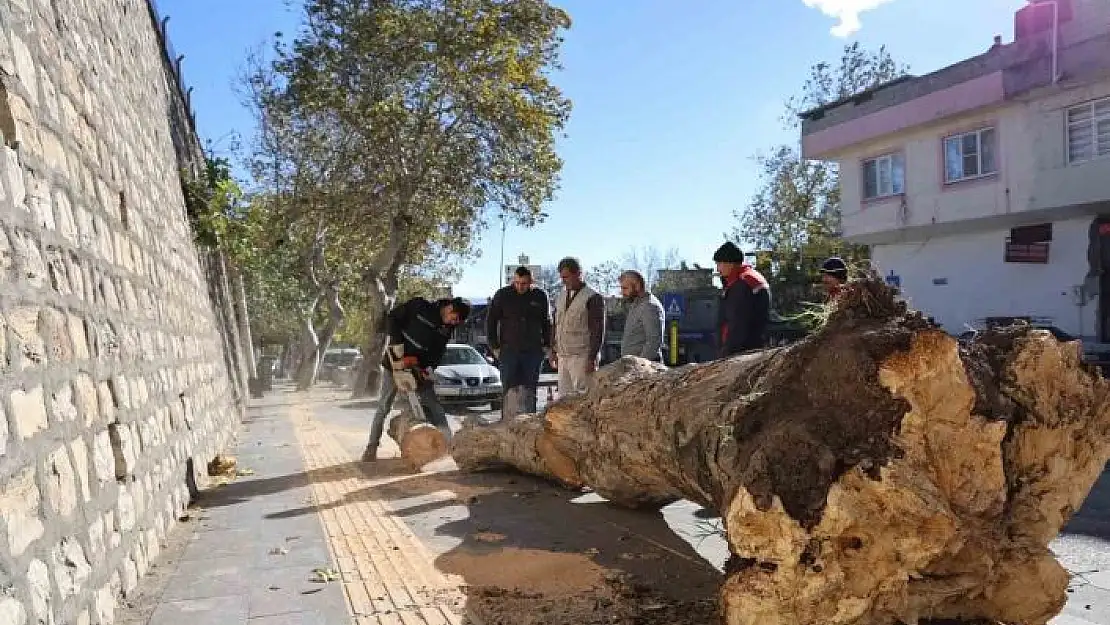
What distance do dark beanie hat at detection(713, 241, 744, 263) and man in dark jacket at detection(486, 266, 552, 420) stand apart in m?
2.07

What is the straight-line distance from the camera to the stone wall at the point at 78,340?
2.26 metres

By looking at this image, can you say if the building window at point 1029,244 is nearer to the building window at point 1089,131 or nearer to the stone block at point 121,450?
the building window at point 1089,131

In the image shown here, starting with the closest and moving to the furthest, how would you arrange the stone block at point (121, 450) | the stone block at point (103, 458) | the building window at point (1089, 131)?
the stone block at point (103, 458) → the stone block at point (121, 450) → the building window at point (1089, 131)

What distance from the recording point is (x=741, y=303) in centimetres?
533

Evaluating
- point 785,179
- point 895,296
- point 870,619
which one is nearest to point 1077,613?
point 870,619

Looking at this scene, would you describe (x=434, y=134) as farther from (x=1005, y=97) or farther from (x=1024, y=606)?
(x=1024, y=606)

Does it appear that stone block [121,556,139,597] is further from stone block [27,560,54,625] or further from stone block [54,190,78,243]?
stone block [54,190,78,243]

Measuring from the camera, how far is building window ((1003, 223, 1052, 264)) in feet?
53.3

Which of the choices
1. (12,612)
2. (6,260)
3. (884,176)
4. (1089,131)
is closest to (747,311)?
(6,260)

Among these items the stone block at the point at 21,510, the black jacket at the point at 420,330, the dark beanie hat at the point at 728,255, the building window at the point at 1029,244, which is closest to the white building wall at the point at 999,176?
the building window at the point at 1029,244

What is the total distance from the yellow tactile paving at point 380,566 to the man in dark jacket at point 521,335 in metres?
1.68

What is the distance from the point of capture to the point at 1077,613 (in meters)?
2.98

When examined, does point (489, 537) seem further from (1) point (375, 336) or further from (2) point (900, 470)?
(1) point (375, 336)

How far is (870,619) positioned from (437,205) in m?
15.9
